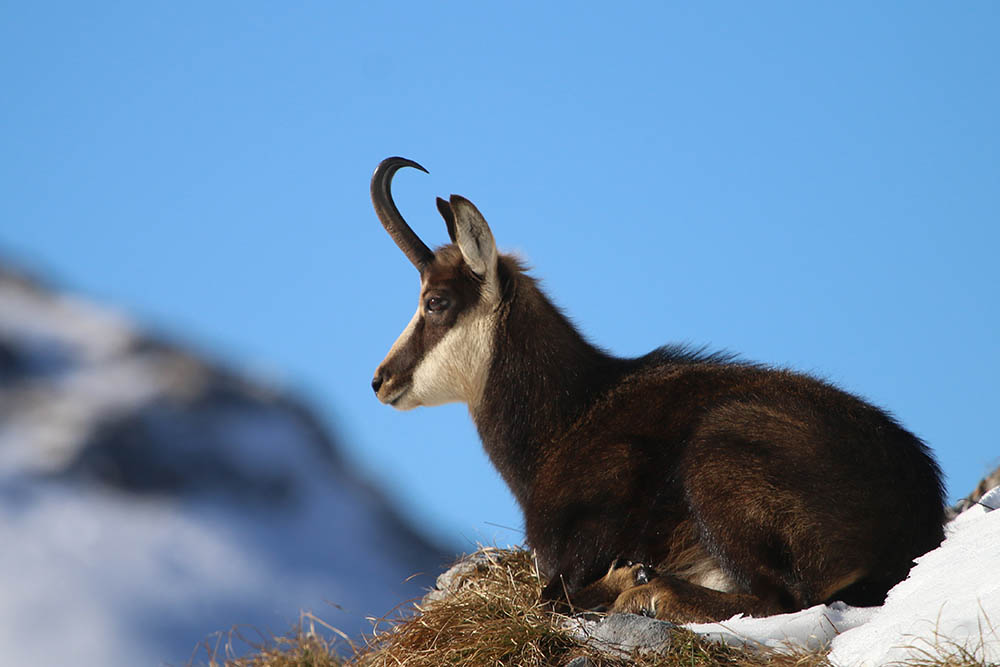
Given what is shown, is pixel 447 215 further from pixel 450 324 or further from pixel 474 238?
pixel 450 324

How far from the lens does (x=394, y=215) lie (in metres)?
7.25

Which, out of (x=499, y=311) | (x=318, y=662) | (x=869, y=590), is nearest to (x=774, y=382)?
(x=869, y=590)

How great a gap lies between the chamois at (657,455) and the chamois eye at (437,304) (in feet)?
0.04

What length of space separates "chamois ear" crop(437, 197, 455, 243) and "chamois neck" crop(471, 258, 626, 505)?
385 mm

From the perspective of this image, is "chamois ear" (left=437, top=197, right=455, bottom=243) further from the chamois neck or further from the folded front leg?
the folded front leg

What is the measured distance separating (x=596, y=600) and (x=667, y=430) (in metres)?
0.98

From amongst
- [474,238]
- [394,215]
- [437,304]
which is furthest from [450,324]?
[394,215]

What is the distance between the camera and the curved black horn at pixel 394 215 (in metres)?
7.06

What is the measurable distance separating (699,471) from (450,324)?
1877 mm

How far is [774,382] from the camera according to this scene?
6.14 metres

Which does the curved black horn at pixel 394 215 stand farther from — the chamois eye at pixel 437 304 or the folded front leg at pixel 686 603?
the folded front leg at pixel 686 603

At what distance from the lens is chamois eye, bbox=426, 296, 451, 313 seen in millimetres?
6772

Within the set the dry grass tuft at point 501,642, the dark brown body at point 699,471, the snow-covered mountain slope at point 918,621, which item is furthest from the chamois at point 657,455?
the dry grass tuft at point 501,642

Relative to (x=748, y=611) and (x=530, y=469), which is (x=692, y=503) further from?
(x=530, y=469)
